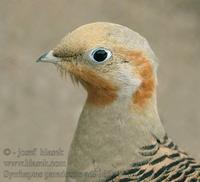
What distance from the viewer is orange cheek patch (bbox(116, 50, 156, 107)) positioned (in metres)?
2.83

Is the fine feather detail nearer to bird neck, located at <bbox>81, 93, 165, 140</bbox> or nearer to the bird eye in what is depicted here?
bird neck, located at <bbox>81, 93, 165, 140</bbox>

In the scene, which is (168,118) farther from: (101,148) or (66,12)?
(101,148)

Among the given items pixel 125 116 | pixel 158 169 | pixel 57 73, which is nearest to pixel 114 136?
pixel 125 116

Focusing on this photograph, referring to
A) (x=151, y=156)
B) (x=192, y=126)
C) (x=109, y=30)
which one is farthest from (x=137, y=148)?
(x=192, y=126)

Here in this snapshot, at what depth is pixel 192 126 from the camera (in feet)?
20.6

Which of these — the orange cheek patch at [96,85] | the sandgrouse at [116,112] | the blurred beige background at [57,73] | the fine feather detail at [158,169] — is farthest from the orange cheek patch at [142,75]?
the blurred beige background at [57,73]

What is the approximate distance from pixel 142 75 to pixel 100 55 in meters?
0.20

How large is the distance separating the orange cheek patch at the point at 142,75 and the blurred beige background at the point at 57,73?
2753 millimetres

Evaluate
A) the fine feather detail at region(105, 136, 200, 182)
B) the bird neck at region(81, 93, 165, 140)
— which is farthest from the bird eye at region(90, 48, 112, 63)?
the fine feather detail at region(105, 136, 200, 182)

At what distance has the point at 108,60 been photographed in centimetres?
281

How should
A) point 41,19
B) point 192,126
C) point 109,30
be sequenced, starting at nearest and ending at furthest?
point 109,30
point 192,126
point 41,19

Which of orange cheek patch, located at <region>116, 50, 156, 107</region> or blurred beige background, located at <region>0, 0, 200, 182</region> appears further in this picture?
blurred beige background, located at <region>0, 0, 200, 182</region>

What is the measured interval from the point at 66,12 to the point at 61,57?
470 cm

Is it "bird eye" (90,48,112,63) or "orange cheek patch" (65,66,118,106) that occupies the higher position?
"bird eye" (90,48,112,63)
